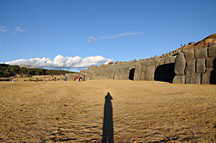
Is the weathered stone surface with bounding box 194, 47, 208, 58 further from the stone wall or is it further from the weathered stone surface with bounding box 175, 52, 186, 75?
the weathered stone surface with bounding box 175, 52, 186, 75

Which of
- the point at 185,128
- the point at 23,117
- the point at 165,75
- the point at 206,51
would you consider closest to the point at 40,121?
the point at 23,117

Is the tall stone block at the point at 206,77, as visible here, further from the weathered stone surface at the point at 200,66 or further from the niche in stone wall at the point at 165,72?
the niche in stone wall at the point at 165,72

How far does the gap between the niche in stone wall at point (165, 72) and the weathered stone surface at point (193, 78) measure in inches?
113

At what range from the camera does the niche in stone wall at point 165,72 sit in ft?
54.2

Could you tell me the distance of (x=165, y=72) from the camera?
17.2 meters

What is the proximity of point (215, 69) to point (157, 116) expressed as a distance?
33.2ft

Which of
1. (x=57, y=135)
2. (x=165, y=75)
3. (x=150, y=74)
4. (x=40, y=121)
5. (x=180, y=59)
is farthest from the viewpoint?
(x=150, y=74)

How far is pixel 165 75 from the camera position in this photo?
17.1 metres

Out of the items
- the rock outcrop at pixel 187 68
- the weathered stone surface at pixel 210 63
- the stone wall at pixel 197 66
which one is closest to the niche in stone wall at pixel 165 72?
the rock outcrop at pixel 187 68

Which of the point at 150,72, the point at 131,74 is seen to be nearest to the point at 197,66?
the point at 150,72

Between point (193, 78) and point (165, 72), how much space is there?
4.47m

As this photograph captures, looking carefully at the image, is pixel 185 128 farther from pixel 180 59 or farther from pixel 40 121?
pixel 180 59

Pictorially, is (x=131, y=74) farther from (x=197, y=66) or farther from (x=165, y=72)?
(x=197, y=66)

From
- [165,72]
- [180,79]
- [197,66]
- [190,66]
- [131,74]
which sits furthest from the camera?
[131,74]
